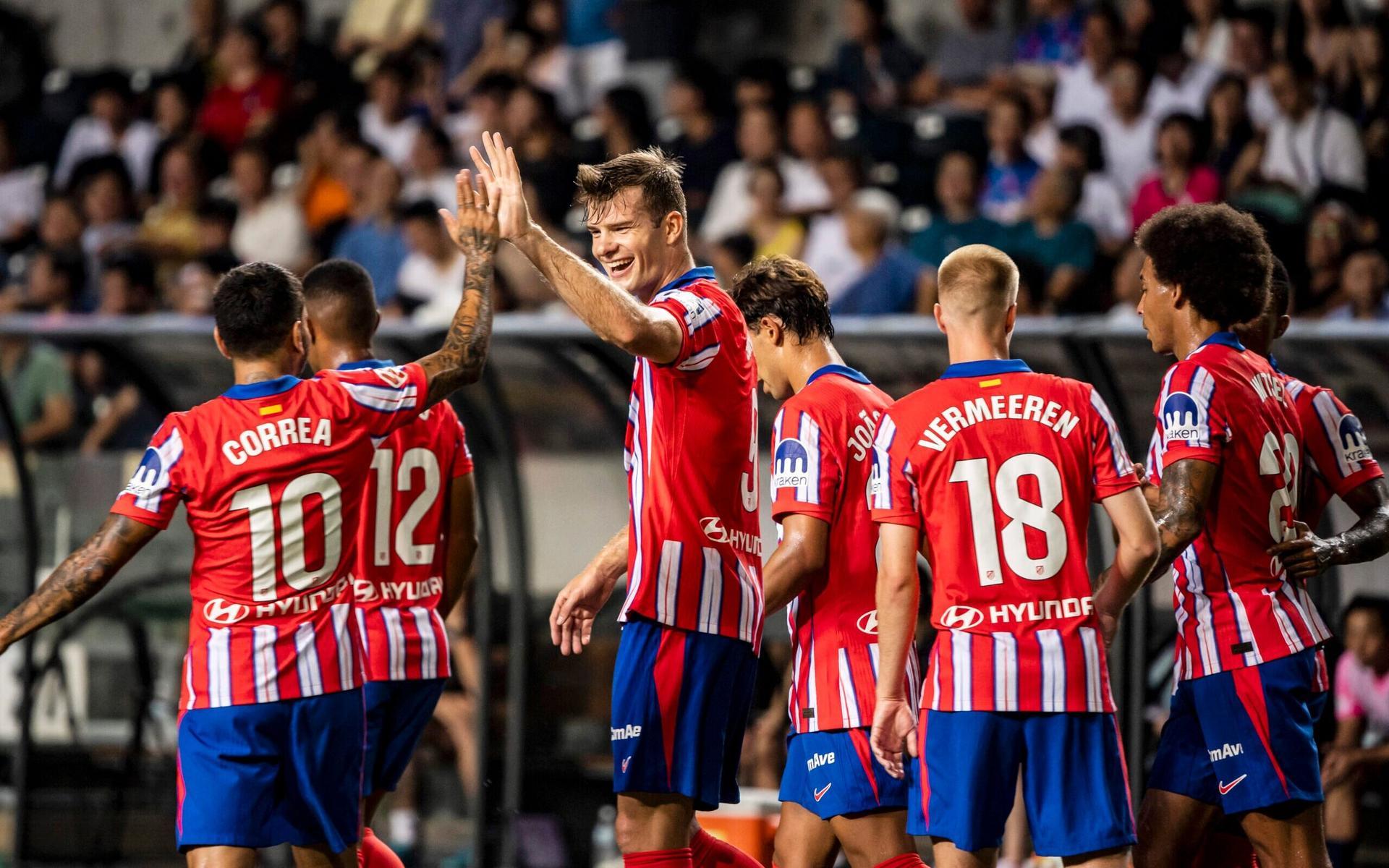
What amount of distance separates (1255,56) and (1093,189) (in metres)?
1.26

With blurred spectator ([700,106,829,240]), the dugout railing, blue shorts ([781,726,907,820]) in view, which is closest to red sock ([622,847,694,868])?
blue shorts ([781,726,907,820])

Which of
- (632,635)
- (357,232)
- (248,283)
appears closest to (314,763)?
(632,635)

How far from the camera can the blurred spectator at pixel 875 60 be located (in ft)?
39.3

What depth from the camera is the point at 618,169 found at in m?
4.97

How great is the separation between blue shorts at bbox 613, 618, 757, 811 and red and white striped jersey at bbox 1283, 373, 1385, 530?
1.82 meters

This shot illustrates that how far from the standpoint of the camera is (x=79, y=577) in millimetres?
4898

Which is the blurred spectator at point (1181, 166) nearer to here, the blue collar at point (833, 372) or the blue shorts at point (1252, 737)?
the blue collar at point (833, 372)

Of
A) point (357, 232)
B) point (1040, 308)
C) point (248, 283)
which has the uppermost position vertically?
point (357, 232)

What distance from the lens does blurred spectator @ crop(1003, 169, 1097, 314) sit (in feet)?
30.9

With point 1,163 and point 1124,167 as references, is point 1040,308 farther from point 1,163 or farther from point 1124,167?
point 1,163

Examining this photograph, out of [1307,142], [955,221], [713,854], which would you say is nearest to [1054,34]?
[955,221]

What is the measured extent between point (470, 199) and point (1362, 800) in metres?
4.44

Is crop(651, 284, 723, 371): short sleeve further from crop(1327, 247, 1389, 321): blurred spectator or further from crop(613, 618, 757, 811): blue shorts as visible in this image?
crop(1327, 247, 1389, 321): blurred spectator

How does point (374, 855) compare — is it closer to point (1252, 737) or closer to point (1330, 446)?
point (1252, 737)
